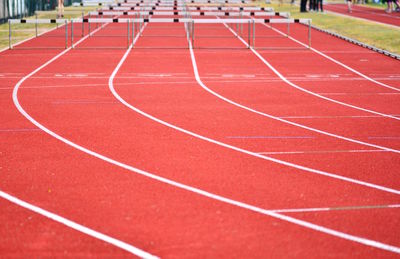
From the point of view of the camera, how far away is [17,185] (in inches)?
321

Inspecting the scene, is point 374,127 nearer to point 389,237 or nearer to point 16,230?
point 389,237

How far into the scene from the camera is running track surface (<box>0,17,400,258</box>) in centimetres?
645

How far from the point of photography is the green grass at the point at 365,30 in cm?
2688

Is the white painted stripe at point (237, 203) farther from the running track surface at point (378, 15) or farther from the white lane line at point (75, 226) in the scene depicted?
the running track surface at point (378, 15)

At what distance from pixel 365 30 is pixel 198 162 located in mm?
24513

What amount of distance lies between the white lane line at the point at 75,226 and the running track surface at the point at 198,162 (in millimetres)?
64

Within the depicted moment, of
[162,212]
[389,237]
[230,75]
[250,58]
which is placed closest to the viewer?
[389,237]

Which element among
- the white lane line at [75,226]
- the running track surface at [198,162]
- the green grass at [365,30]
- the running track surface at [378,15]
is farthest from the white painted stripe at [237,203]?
the running track surface at [378,15]

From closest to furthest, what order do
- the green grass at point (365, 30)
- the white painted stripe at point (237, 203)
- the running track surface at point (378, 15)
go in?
the white painted stripe at point (237, 203) < the green grass at point (365, 30) < the running track surface at point (378, 15)

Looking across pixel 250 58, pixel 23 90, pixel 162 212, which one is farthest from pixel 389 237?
pixel 250 58

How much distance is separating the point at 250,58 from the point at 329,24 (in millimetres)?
16067

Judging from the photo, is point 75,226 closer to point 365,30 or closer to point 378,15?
point 365,30

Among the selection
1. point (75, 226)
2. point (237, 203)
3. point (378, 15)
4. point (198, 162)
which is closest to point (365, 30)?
point (378, 15)

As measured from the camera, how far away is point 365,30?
3253 centimetres
